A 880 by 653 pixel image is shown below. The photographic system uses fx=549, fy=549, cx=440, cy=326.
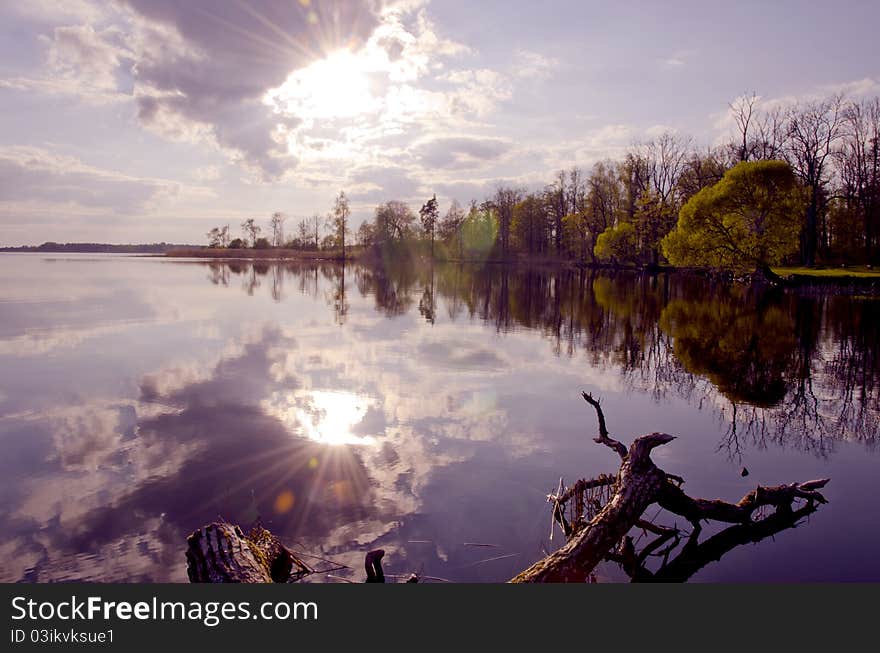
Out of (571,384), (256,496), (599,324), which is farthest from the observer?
(599,324)

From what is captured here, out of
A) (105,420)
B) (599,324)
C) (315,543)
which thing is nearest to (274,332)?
(105,420)

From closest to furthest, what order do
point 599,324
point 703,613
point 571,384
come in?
point 703,613
point 571,384
point 599,324

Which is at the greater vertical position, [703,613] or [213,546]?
[213,546]

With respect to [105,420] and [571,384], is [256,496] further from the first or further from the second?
[571,384]

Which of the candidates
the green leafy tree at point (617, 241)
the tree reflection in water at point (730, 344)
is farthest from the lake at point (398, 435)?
the green leafy tree at point (617, 241)

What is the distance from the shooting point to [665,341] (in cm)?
2203

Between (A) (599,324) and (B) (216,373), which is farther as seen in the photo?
(A) (599,324)

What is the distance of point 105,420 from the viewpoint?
36.3ft

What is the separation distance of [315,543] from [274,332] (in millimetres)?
17175

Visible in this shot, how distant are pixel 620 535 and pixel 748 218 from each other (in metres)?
53.0

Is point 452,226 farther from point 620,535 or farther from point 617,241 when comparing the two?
point 620,535

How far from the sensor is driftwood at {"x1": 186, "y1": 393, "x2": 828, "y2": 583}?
5.54m

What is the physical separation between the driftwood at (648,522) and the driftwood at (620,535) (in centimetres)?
1

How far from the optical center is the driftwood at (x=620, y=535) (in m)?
5.54
